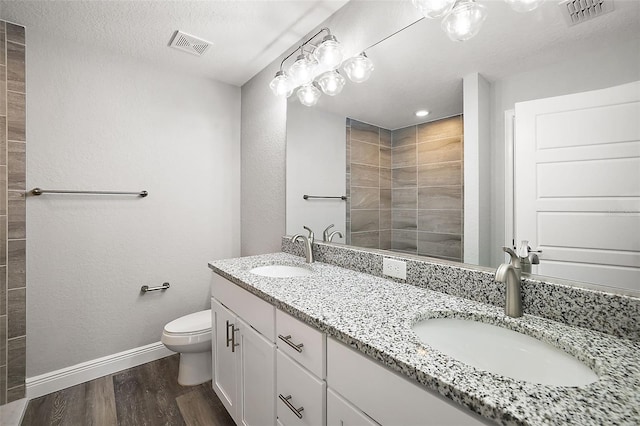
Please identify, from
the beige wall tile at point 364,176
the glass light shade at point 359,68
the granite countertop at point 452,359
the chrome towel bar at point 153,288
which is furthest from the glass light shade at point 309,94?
the chrome towel bar at point 153,288

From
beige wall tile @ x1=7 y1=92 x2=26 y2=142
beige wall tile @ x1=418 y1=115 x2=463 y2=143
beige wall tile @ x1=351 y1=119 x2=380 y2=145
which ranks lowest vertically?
beige wall tile @ x1=418 y1=115 x2=463 y2=143

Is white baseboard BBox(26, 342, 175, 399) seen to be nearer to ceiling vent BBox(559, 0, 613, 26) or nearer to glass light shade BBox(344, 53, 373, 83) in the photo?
glass light shade BBox(344, 53, 373, 83)

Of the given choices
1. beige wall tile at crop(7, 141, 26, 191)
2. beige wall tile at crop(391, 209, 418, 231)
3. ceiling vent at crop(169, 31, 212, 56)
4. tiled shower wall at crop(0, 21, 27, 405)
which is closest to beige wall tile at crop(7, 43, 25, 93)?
tiled shower wall at crop(0, 21, 27, 405)

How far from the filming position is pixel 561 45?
923mm

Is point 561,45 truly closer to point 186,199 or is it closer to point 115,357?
point 186,199

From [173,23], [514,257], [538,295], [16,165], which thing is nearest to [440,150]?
[514,257]

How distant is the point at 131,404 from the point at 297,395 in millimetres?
1376

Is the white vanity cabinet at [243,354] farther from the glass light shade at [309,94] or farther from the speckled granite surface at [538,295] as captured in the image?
the glass light shade at [309,94]

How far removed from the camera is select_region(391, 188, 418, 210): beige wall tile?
134 cm

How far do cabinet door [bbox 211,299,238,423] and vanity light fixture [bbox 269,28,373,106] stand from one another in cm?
140

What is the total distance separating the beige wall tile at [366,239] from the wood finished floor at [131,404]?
4.00 ft

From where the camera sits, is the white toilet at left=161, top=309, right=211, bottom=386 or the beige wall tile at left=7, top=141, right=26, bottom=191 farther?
Answer: the white toilet at left=161, top=309, right=211, bottom=386

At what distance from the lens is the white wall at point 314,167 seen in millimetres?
1741

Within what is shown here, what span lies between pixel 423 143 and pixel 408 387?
0.99 m
